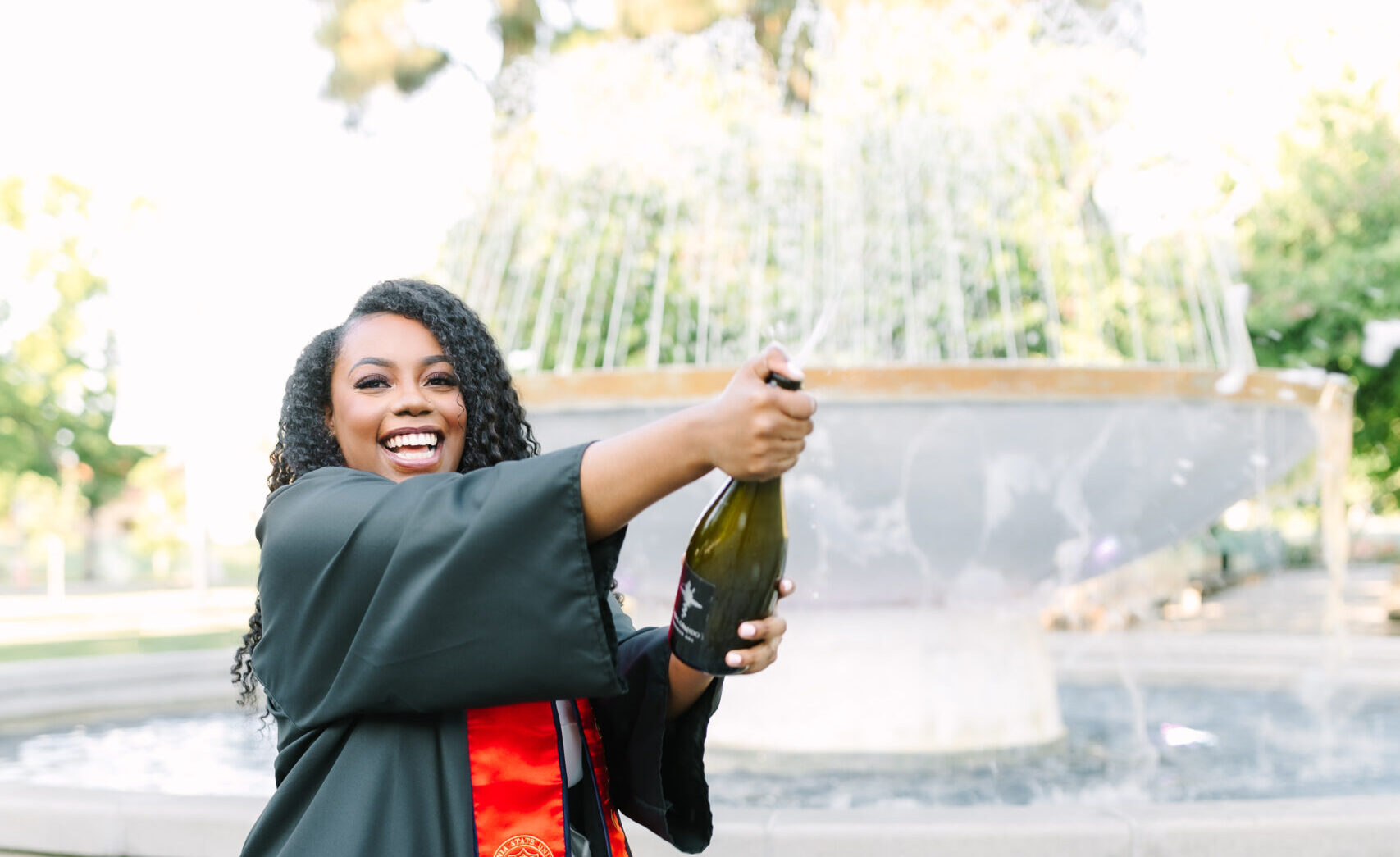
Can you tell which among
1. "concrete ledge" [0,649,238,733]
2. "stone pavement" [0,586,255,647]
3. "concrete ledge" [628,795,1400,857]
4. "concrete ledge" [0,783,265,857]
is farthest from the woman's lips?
"stone pavement" [0,586,255,647]

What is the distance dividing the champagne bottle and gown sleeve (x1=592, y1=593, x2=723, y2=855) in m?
0.24

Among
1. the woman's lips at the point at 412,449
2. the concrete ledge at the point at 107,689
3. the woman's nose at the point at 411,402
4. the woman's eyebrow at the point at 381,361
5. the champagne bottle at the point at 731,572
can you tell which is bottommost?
the concrete ledge at the point at 107,689

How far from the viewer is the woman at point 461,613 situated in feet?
4.05

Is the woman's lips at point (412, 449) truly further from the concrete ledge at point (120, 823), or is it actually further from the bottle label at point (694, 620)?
the concrete ledge at point (120, 823)

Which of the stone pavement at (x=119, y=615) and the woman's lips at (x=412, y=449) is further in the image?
the stone pavement at (x=119, y=615)

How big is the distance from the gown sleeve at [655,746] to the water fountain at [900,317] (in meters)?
0.48

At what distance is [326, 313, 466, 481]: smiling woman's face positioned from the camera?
5.16ft

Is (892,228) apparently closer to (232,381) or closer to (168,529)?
(232,381)

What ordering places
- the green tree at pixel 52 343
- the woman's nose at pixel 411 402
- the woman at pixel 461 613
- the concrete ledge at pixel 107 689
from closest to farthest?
the woman at pixel 461 613 < the woman's nose at pixel 411 402 < the concrete ledge at pixel 107 689 < the green tree at pixel 52 343

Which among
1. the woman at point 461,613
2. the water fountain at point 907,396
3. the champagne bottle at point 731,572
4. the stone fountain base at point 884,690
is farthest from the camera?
the stone fountain base at point 884,690

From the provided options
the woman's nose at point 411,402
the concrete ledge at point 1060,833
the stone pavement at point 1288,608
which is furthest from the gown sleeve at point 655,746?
the stone pavement at point 1288,608

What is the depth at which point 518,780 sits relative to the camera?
1439mm

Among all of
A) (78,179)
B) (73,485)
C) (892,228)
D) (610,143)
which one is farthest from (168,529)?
(892,228)

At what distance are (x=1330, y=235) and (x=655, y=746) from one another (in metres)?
15.3
